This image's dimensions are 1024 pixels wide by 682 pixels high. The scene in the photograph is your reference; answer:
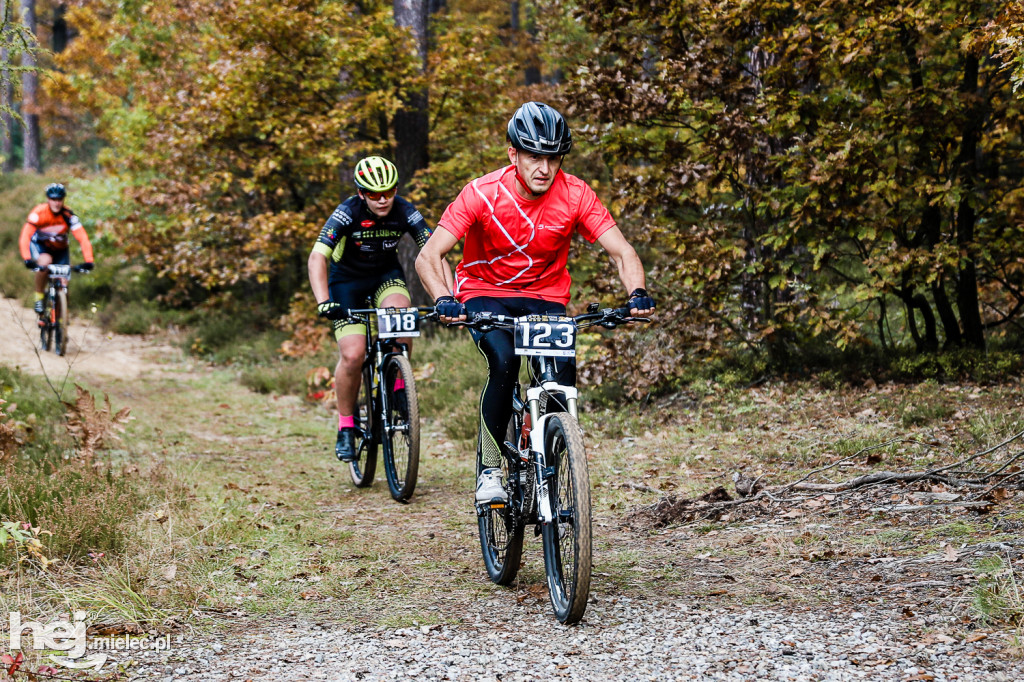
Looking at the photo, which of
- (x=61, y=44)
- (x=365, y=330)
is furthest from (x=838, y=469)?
(x=61, y=44)

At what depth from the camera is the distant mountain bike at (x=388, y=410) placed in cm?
661

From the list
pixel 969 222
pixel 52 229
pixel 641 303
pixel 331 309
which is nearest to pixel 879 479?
pixel 641 303

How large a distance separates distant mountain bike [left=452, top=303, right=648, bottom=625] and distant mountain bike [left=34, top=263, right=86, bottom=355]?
35.3 ft

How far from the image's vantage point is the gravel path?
3.51m

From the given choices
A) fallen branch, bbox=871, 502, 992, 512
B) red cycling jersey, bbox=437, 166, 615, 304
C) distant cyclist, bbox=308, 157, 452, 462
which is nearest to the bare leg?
distant cyclist, bbox=308, 157, 452, 462

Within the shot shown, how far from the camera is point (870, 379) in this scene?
8367mm

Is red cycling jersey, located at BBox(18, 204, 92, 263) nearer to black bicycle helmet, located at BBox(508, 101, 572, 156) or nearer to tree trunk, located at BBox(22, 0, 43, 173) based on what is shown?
black bicycle helmet, located at BBox(508, 101, 572, 156)

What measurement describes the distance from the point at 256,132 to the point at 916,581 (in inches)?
472

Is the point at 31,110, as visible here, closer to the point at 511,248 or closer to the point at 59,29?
the point at 59,29

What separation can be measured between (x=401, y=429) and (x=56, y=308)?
28.7 ft

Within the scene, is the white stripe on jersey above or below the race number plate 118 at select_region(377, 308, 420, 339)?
above

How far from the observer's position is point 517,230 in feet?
15.5

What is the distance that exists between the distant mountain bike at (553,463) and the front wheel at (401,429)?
82.9 inches

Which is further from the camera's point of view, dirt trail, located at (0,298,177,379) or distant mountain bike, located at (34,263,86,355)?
distant mountain bike, located at (34,263,86,355)
